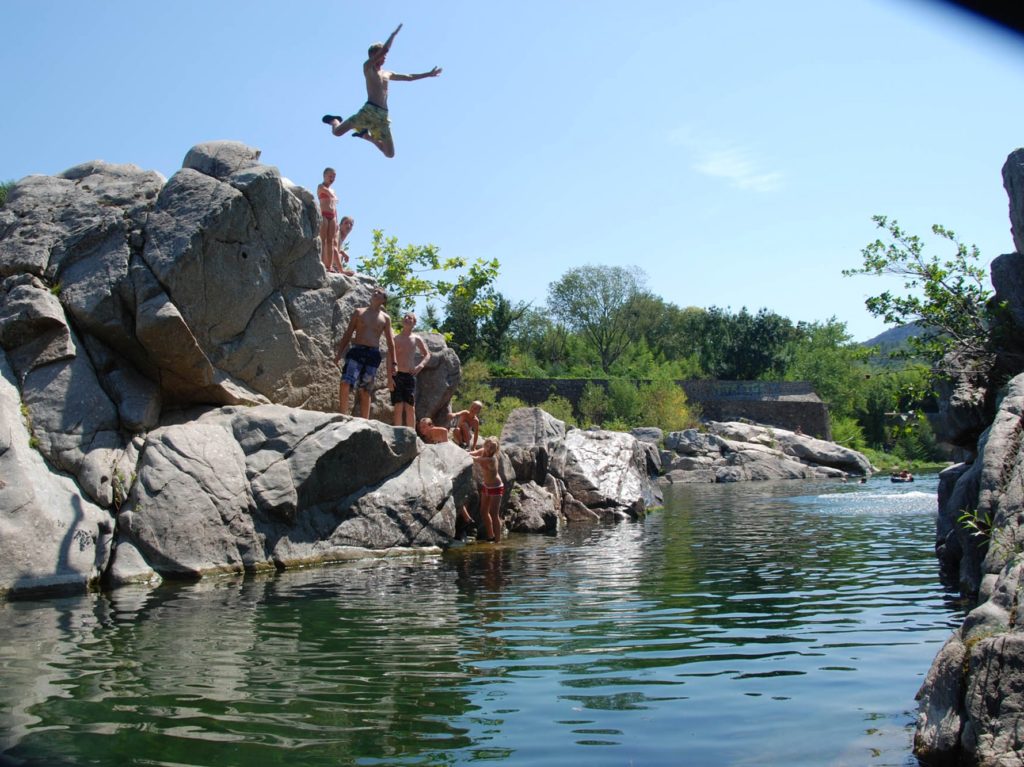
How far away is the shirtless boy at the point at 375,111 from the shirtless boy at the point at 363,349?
95.6 inches

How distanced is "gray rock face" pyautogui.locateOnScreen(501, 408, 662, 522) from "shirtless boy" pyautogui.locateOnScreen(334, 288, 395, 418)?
4.34m

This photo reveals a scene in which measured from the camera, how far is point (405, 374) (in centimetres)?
1455

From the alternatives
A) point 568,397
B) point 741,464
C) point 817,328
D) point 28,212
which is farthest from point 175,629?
point 817,328

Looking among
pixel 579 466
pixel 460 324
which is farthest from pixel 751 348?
pixel 579 466

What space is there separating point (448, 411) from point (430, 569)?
20.0 feet

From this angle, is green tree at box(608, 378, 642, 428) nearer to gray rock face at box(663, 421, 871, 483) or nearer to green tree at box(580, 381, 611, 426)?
green tree at box(580, 381, 611, 426)

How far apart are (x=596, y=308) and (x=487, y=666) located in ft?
228

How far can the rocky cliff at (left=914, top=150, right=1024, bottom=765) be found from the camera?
3.96 m

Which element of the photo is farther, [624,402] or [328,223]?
[624,402]

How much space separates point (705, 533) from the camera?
1577 centimetres

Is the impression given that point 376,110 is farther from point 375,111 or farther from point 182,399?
point 182,399

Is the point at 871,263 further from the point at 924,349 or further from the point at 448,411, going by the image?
the point at 448,411

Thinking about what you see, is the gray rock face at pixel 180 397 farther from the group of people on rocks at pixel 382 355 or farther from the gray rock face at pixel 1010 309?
the gray rock face at pixel 1010 309

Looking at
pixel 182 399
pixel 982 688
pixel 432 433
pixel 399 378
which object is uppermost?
pixel 399 378
